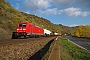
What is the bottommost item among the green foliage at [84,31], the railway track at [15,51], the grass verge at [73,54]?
the grass verge at [73,54]

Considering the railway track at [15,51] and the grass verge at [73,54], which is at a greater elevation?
the railway track at [15,51]

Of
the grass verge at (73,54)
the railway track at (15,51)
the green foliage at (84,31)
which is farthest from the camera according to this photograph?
the green foliage at (84,31)

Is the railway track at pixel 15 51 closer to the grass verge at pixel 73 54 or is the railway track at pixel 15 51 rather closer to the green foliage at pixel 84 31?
the grass verge at pixel 73 54

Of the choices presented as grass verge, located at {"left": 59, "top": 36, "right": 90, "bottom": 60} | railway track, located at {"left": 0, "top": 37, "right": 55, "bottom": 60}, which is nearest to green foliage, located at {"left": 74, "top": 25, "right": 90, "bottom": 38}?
grass verge, located at {"left": 59, "top": 36, "right": 90, "bottom": 60}

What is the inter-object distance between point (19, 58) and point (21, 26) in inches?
853

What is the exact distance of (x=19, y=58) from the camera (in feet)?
35.3

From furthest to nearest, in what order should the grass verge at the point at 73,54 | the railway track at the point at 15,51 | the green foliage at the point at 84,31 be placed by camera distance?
1. the green foliage at the point at 84,31
2. the grass verge at the point at 73,54
3. the railway track at the point at 15,51

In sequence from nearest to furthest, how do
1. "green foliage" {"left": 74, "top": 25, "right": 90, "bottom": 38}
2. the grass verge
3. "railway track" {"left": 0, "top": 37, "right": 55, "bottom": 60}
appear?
"railway track" {"left": 0, "top": 37, "right": 55, "bottom": 60}, the grass verge, "green foliage" {"left": 74, "top": 25, "right": 90, "bottom": 38}

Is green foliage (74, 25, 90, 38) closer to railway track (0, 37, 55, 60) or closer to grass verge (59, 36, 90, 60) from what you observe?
grass verge (59, 36, 90, 60)

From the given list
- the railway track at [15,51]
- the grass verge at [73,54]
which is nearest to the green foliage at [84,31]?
the grass verge at [73,54]

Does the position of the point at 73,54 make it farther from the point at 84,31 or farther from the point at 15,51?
the point at 84,31

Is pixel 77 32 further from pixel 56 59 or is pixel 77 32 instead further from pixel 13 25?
pixel 56 59

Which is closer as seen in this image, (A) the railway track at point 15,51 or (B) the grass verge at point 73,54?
(A) the railway track at point 15,51

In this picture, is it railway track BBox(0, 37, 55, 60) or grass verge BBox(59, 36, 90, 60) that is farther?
grass verge BBox(59, 36, 90, 60)
